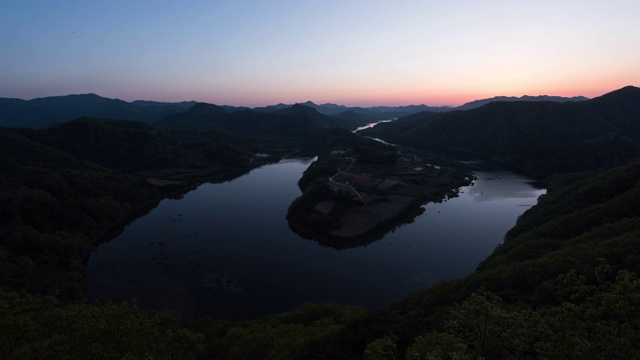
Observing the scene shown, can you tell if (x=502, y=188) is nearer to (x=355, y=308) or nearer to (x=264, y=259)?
(x=264, y=259)

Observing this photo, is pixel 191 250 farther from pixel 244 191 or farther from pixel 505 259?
pixel 505 259

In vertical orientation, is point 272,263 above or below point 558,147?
below

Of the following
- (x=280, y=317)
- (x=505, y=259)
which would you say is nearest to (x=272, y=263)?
(x=280, y=317)

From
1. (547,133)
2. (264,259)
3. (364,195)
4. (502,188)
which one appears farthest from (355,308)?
(547,133)

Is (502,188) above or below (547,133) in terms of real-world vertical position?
below

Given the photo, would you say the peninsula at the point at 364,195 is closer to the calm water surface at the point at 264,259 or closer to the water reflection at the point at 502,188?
the calm water surface at the point at 264,259

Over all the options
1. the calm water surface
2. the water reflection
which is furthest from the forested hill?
the calm water surface

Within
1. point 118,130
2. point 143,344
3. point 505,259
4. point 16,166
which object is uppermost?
point 118,130

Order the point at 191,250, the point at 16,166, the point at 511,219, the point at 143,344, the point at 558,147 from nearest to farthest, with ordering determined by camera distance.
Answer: the point at 143,344, the point at 191,250, the point at 511,219, the point at 16,166, the point at 558,147
